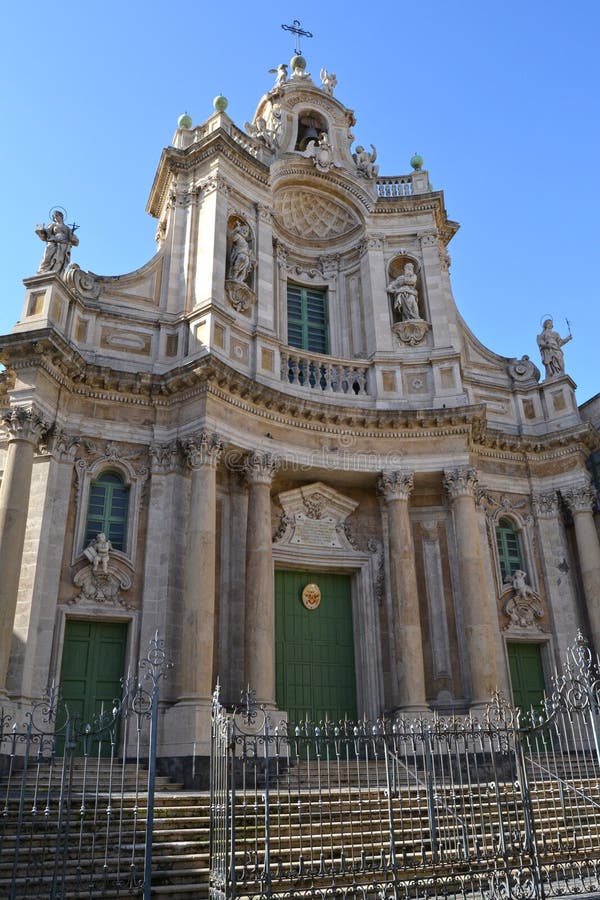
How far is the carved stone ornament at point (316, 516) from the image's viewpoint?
1823cm

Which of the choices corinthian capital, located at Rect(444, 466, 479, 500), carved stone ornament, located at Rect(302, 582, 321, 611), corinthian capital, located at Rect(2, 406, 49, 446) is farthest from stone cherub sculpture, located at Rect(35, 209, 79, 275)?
corinthian capital, located at Rect(444, 466, 479, 500)

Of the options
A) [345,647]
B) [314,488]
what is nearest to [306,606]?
[345,647]

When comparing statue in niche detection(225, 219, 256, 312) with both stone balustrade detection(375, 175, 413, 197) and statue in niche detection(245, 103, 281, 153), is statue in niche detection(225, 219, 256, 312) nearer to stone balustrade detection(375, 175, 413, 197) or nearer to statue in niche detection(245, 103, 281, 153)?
statue in niche detection(245, 103, 281, 153)

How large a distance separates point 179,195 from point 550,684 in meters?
15.5

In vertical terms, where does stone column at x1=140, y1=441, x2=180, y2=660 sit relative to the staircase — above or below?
above

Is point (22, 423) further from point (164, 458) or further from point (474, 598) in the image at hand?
point (474, 598)

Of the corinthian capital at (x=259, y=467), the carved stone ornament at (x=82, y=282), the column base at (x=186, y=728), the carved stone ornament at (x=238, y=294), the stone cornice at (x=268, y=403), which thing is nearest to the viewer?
the column base at (x=186, y=728)

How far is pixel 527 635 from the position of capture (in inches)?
734

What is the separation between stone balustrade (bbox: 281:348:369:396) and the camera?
1898cm

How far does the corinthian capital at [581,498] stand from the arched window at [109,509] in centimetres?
1123

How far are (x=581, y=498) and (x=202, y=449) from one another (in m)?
10.1

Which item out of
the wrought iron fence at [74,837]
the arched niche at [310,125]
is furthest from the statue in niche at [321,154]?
the wrought iron fence at [74,837]

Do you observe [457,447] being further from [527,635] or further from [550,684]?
[550,684]

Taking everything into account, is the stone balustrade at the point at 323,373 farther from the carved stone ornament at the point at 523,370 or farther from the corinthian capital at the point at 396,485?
the carved stone ornament at the point at 523,370
